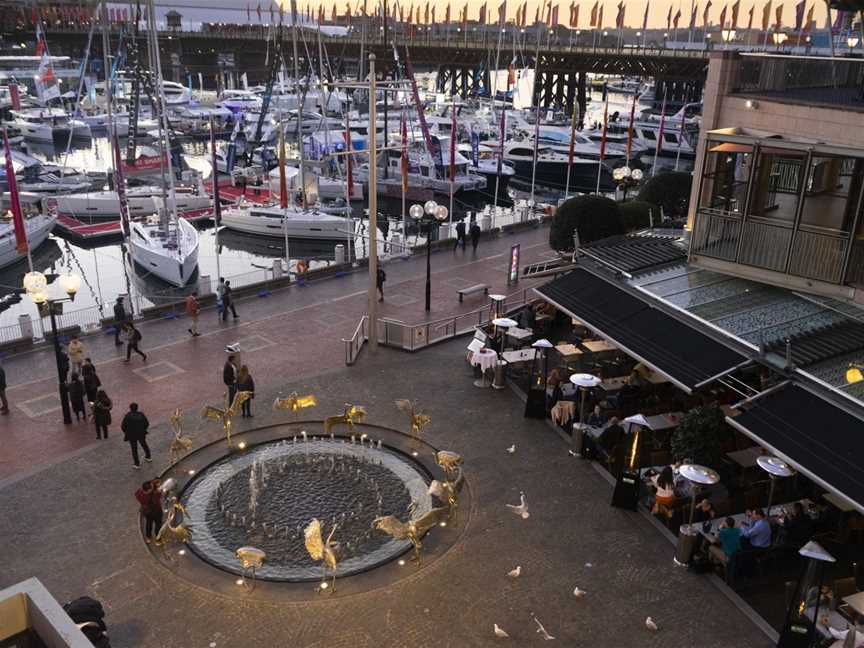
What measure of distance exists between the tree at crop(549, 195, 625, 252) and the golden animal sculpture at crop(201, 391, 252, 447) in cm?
1413

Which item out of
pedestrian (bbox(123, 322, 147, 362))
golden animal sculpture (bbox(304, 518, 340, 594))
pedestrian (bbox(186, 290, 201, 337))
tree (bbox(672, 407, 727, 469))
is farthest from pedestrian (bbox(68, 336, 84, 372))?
tree (bbox(672, 407, 727, 469))

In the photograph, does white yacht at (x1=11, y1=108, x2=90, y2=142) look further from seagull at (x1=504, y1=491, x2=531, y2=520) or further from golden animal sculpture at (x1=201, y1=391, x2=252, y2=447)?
seagull at (x1=504, y1=491, x2=531, y2=520)

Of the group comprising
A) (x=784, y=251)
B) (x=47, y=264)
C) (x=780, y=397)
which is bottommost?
(x=47, y=264)

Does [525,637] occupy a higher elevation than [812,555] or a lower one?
lower

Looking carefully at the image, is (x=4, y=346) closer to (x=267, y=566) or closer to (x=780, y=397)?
(x=267, y=566)

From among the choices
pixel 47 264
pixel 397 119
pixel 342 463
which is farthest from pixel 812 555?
pixel 397 119

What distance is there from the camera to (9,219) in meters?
40.6

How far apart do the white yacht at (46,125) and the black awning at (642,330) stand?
69.4 metres

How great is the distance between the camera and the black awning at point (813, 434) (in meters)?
11.3

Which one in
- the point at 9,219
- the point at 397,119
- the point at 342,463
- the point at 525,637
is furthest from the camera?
the point at 397,119

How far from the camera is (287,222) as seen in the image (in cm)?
4209

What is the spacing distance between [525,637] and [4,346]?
59.3ft

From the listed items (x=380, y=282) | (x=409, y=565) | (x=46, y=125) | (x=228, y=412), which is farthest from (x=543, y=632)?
(x=46, y=125)

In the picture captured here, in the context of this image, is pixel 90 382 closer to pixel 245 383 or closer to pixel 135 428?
pixel 135 428
